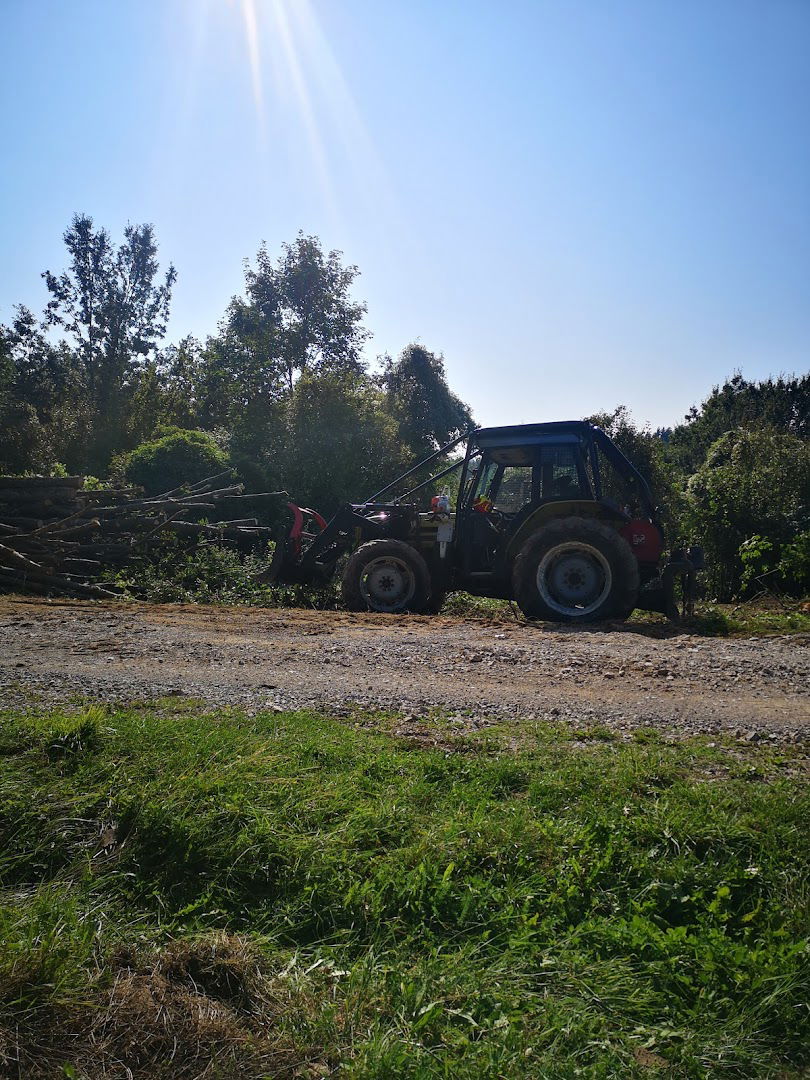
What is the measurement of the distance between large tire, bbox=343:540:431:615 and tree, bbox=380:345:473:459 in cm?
2219

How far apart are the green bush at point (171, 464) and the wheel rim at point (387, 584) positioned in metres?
9.99

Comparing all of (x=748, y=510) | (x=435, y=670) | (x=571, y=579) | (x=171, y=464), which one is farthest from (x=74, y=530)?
(x=748, y=510)

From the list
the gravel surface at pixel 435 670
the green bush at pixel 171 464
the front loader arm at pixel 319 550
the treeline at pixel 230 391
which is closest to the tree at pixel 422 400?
the treeline at pixel 230 391

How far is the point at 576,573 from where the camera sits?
10.4 metres

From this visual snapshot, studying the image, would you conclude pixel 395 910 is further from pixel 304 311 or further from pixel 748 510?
pixel 304 311

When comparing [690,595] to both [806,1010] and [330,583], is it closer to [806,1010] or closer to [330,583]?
[330,583]

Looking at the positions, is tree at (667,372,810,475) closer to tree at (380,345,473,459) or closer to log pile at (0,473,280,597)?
tree at (380,345,473,459)

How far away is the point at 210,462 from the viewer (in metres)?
21.1

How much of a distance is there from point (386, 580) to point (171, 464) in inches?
432

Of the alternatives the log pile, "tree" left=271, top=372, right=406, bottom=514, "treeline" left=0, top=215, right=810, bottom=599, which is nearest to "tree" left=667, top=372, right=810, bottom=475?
"treeline" left=0, top=215, right=810, bottom=599

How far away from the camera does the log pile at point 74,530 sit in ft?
41.6

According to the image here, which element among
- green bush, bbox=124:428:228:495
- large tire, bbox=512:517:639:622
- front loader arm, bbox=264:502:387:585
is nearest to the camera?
large tire, bbox=512:517:639:622

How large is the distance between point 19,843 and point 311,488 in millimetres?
18760

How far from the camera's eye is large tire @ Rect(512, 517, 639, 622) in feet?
33.4
